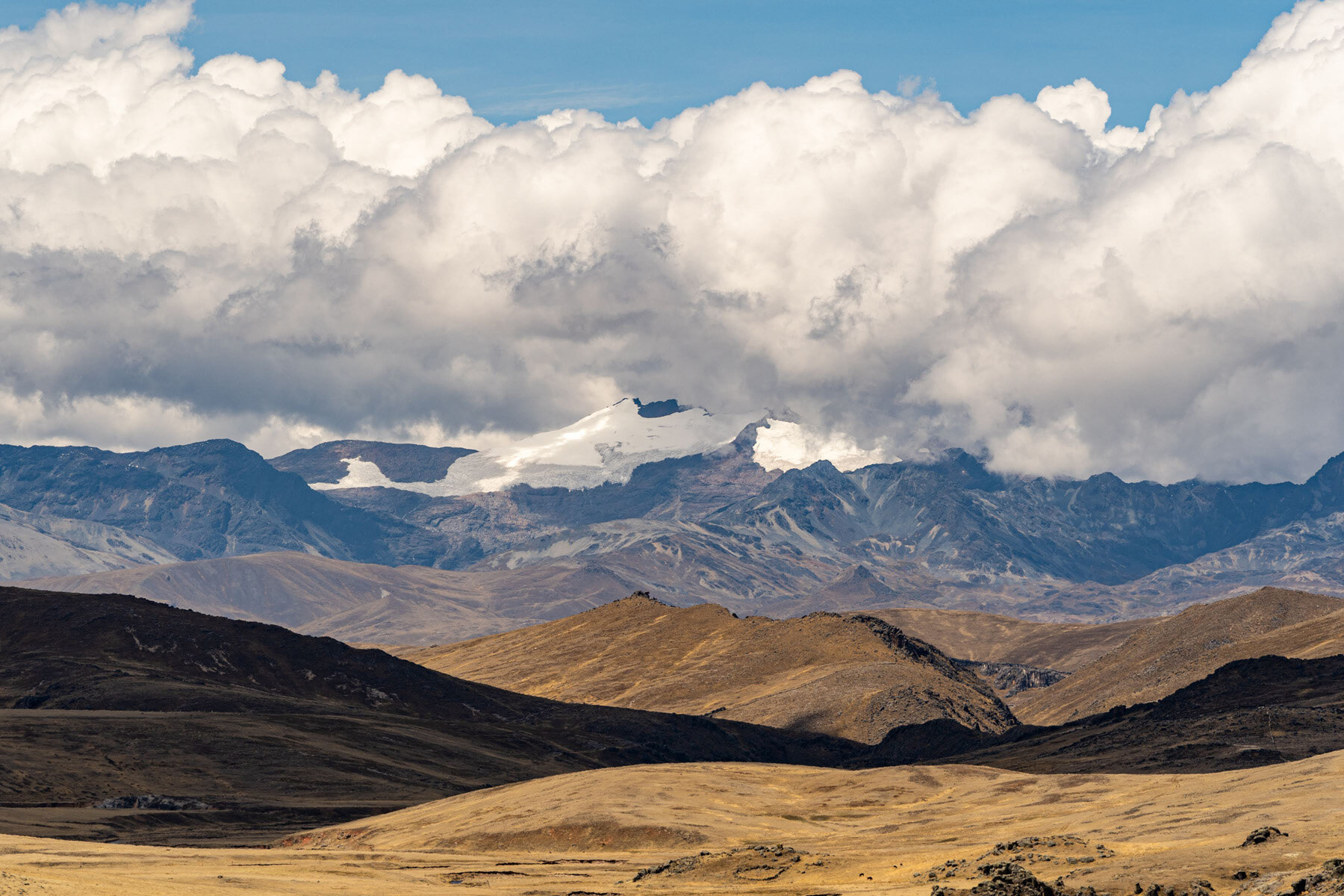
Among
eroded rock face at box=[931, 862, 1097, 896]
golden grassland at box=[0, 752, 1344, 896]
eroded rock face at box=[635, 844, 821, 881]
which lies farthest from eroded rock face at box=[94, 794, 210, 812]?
eroded rock face at box=[931, 862, 1097, 896]

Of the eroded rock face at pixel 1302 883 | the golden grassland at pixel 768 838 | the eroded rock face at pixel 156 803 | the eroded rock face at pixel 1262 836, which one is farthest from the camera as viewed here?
the eroded rock face at pixel 156 803

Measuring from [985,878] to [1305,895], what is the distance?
69.0 feet

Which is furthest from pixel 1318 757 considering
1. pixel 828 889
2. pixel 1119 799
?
pixel 828 889

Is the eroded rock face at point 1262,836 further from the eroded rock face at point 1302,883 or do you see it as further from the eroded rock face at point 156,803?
the eroded rock face at point 156,803

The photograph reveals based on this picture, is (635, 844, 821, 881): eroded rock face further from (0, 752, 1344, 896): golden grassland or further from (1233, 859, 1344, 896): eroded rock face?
(1233, 859, 1344, 896): eroded rock face

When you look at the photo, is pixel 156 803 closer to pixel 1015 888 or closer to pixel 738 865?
pixel 738 865

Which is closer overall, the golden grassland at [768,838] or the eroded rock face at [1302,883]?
the eroded rock face at [1302,883]

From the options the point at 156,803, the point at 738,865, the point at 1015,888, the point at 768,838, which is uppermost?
the point at 156,803

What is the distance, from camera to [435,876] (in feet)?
318

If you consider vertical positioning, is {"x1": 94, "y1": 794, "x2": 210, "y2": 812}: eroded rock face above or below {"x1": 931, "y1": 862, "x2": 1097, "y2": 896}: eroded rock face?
above

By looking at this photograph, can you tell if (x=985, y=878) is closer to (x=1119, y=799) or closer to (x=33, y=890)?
(x=33, y=890)

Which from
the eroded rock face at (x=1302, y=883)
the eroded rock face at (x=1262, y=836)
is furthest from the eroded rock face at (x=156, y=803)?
the eroded rock face at (x=1302, y=883)

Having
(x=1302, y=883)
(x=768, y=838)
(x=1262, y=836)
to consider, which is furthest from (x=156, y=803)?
(x=1302, y=883)

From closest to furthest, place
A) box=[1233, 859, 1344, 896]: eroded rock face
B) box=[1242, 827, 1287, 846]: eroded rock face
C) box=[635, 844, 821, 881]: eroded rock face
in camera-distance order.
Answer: box=[1233, 859, 1344, 896]: eroded rock face → box=[1242, 827, 1287, 846]: eroded rock face → box=[635, 844, 821, 881]: eroded rock face
